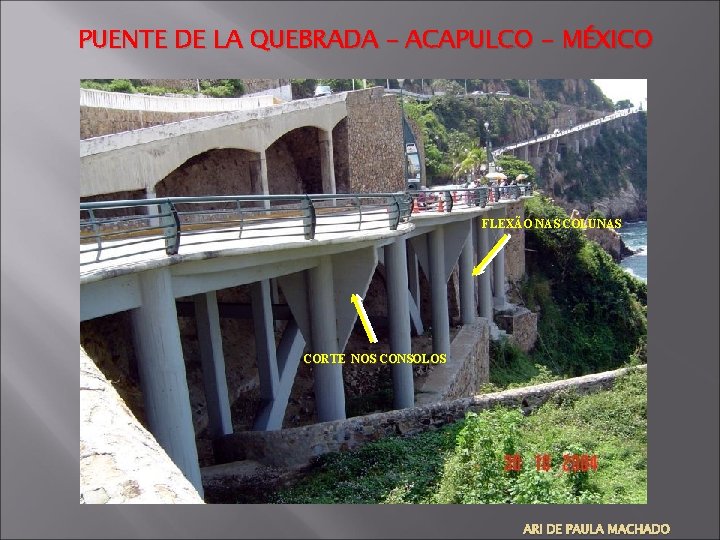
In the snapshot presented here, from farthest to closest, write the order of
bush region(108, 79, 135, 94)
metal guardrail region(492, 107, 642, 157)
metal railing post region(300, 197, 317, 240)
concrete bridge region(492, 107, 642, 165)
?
concrete bridge region(492, 107, 642, 165) < metal guardrail region(492, 107, 642, 157) < bush region(108, 79, 135, 94) < metal railing post region(300, 197, 317, 240)

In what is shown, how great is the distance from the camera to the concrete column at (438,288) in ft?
54.0

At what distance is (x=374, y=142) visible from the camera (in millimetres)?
19516

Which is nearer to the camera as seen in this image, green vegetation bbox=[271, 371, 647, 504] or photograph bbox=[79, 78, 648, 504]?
photograph bbox=[79, 78, 648, 504]

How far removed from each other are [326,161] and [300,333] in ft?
23.2

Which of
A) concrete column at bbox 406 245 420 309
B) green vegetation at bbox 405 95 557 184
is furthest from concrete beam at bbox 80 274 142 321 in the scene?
green vegetation at bbox 405 95 557 184

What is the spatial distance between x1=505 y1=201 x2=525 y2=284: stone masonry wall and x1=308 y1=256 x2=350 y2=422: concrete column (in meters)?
16.7

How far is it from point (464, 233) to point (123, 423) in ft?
40.5

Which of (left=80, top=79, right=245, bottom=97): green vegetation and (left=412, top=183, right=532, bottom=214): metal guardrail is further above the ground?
(left=80, top=79, right=245, bottom=97): green vegetation

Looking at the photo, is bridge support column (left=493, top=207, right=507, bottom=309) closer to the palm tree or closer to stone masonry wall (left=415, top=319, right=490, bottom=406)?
stone masonry wall (left=415, top=319, right=490, bottom=406)

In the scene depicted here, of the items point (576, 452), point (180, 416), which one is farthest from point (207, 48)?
point (576, 452)

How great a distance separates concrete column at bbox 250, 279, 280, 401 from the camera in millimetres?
11203

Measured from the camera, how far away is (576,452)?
8.64 m

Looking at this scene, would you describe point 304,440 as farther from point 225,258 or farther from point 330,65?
point 330,65

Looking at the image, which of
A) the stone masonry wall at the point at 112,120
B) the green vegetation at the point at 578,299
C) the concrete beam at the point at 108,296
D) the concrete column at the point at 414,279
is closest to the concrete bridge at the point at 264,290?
the concrete beam at the point at 108,296
